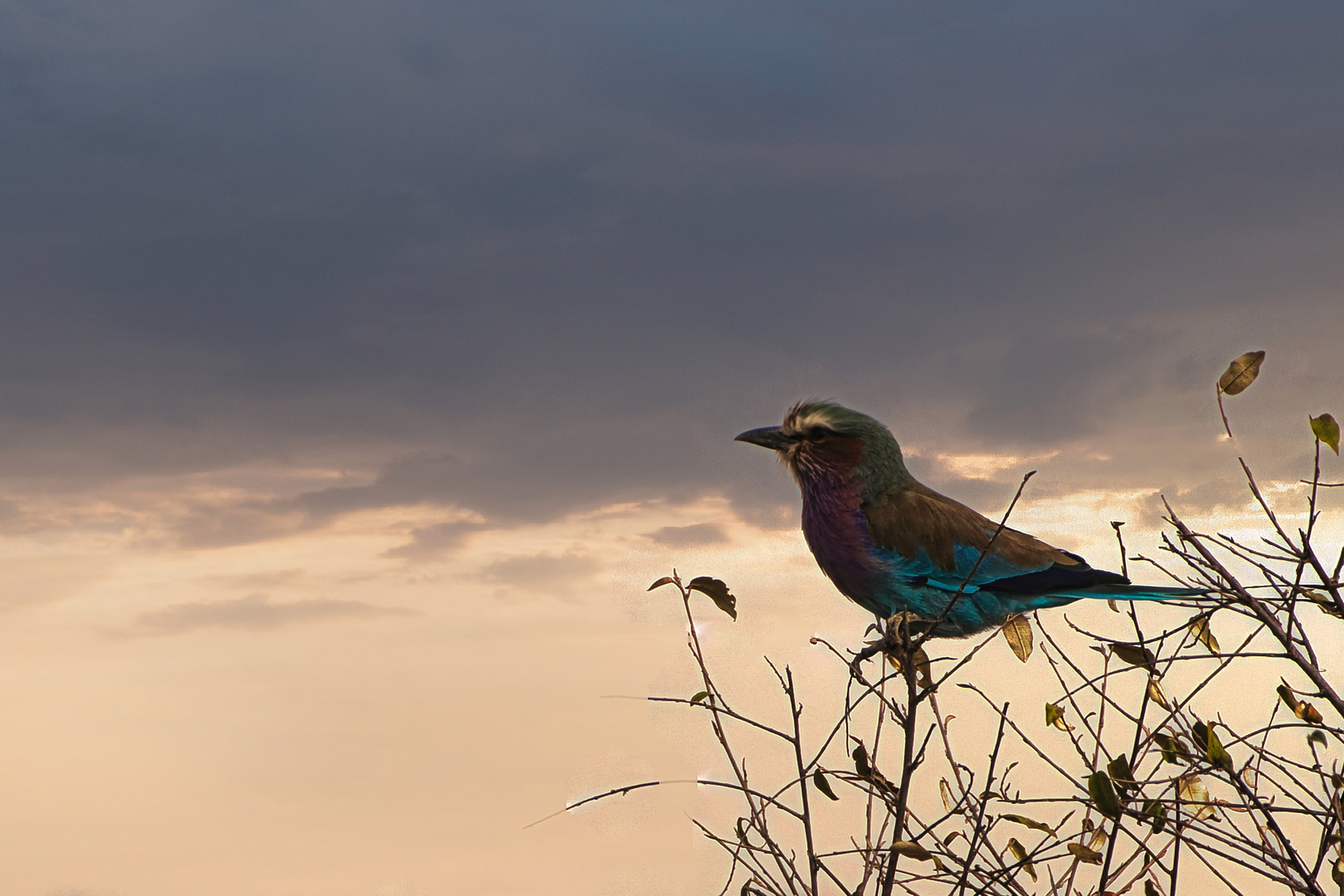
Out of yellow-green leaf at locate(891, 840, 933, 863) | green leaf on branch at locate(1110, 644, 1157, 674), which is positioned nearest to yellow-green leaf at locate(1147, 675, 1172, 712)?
green leaf on branch at locate(1110, 644, 1157, 674)

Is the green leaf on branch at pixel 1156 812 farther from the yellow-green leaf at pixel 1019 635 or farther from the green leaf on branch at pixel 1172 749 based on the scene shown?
the yellow-green leaf at pixel 1019 635

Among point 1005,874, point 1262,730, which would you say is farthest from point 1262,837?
point 1005,874

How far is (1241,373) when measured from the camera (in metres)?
3.97

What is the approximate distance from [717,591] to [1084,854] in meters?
1.62

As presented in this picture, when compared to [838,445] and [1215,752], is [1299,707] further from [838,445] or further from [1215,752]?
[838,445]

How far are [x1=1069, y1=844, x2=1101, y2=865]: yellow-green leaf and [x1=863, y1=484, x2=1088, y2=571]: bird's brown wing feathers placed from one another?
172cm

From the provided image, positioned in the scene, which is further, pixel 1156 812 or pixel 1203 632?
pixel 1203 632

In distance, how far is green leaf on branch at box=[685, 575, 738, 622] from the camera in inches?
167

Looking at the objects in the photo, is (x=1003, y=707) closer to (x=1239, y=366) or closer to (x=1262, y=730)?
(x=1262, y=730)

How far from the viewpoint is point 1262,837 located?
3.99m

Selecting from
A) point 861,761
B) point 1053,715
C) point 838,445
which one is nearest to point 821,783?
point 861,761

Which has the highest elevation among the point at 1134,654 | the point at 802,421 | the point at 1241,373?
the point at 802,421

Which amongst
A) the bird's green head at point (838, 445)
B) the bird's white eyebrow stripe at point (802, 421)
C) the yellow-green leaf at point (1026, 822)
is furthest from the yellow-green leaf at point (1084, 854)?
the bird's white eyebrow stripe at point (802, 421)

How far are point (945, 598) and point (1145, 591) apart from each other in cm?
93
